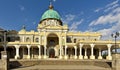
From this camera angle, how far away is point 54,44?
2318 inches

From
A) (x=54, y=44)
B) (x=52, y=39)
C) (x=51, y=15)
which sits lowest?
(x=54, y=44)

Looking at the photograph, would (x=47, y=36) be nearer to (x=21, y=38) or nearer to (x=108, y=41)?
(x=21, y=38)

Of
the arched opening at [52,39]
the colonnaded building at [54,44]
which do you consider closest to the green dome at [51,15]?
the colonnaded building at [54,44]

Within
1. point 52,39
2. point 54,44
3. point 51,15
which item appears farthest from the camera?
point 51,15

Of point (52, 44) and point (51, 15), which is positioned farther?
point (51, 15)

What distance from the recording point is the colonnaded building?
55.2 metres

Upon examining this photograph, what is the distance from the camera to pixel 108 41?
54.4 m

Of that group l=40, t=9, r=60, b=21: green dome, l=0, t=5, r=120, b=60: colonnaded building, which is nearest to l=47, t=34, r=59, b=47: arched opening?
l=0, t=5, r=120, b=60: colonnaded building

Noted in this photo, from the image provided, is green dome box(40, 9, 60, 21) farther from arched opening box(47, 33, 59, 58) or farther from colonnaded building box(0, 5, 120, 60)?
arched opening box(47, 33, 59, 58)

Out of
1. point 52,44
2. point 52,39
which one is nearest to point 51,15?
point 52,39

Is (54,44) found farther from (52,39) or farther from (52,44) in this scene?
(52,39)

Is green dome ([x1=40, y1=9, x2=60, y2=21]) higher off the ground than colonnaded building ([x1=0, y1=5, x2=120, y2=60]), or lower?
higher

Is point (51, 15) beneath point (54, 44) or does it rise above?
above

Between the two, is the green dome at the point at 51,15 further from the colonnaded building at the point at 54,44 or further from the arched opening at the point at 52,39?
the arched opening at the point at 52,39
